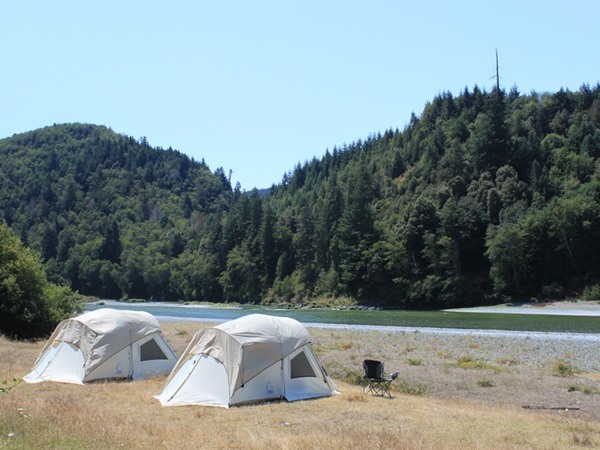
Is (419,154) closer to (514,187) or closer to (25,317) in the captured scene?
(514,187)

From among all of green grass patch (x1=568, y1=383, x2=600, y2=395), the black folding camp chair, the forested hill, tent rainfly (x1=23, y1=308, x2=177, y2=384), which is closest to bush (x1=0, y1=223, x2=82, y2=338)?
tent rainfly (x1=23, y1=308, x2=177, y2=384)

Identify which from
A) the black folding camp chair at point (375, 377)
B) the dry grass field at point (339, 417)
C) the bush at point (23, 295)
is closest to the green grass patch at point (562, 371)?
the dry grass field at point (339, 417)

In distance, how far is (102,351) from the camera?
2031 centimetres

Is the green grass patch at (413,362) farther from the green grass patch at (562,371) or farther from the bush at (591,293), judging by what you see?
the bush at (591,293)

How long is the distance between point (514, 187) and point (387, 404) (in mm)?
94942

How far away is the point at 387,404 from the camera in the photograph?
16.7 metres

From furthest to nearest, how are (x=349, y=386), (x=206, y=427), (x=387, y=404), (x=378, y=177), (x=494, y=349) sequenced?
(x=378, y=177)
(x=494, y=349)
(x=349, y=386)
(x=387, y=404)
(x=206, y=427)

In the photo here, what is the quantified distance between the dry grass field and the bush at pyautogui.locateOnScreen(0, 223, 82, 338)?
25.9 ft

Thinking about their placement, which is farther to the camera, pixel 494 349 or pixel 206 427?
pixel 494 349

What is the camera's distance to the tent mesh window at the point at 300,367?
1778cm

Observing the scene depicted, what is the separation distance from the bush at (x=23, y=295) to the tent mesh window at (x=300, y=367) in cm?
2063

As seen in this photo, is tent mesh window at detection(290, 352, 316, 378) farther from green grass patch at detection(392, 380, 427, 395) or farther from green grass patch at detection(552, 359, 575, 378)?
green grass patch at detection(552, 359, 575, 378)

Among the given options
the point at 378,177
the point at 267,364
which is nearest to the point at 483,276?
the point at 378,177

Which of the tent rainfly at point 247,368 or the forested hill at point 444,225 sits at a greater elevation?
the forested hill at point 444,225
